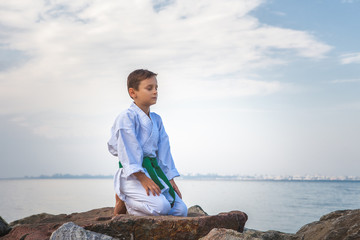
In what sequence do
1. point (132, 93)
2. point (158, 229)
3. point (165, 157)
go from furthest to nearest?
point (165, 157) → point (132, 93) → point (158, 229)

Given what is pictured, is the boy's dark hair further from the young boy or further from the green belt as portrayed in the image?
the green belt

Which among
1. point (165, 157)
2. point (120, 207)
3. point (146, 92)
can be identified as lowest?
point (120, 207)

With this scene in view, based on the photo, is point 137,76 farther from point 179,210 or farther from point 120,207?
point 179,210

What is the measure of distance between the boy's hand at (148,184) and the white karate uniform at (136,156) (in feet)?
0.18

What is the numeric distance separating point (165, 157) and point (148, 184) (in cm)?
73

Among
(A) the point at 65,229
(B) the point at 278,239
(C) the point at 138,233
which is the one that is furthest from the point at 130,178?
(B) the point at 278,239

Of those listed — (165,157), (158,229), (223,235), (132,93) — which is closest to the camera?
(223,235)

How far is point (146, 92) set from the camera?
5.58m

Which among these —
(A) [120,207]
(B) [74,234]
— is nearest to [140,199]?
(A) [120,207]

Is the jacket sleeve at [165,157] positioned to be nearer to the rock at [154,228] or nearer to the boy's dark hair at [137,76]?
the boy's dark hair at [137,76]

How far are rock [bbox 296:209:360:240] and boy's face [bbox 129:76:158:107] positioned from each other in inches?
106

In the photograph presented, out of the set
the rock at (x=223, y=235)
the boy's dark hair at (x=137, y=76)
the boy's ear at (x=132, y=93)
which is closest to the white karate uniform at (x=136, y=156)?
the boy's ear at (x=132, y=93)

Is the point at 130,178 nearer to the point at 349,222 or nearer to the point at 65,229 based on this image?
the point at 65,229

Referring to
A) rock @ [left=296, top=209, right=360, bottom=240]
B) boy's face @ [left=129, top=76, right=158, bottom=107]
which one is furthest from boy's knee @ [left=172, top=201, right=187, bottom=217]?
rock @ [left=296, top=209, right=360, bottom=240]
